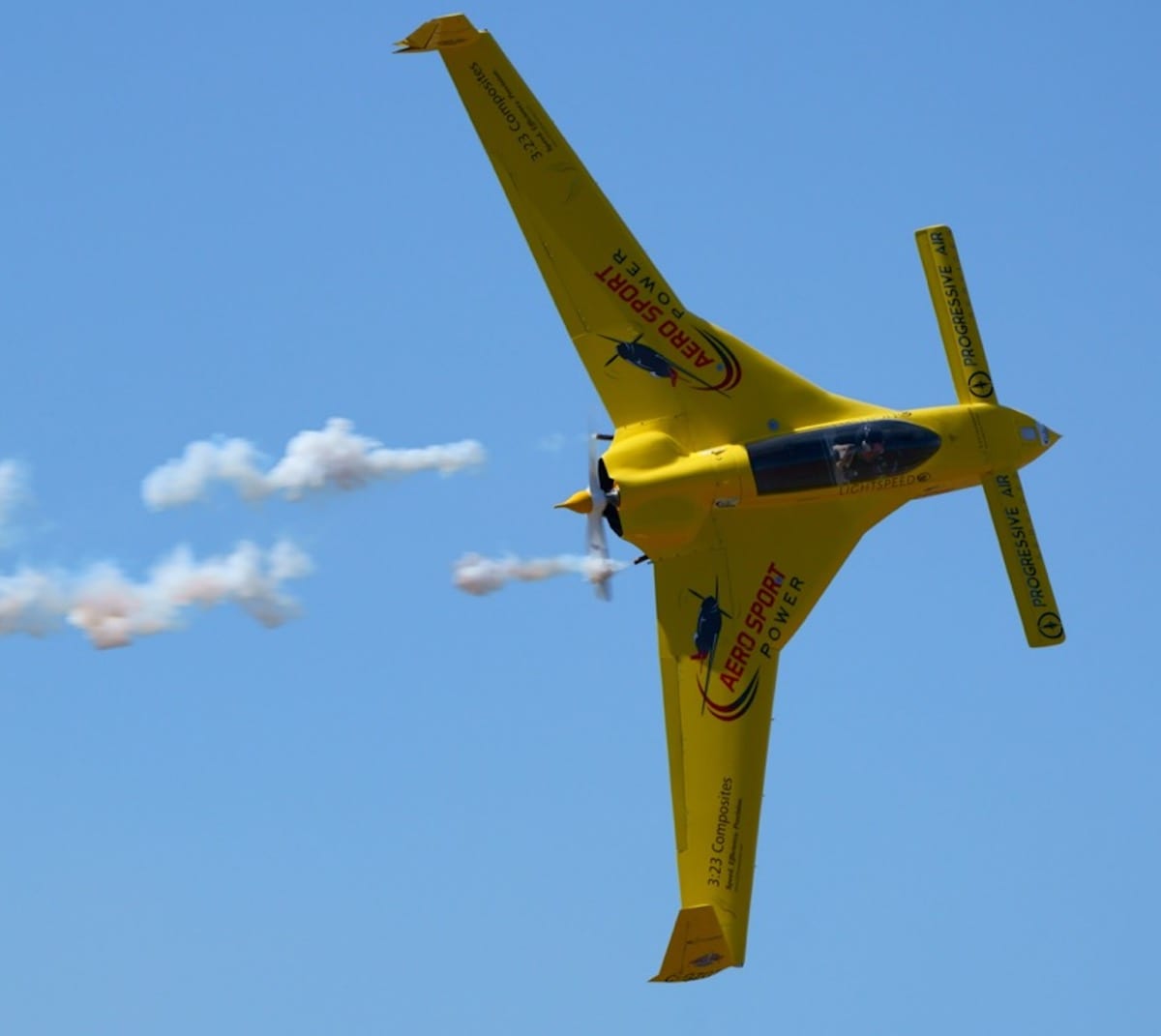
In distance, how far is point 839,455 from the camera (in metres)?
49.1

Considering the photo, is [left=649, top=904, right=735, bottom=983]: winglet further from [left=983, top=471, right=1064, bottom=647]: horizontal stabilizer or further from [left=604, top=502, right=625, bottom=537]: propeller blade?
[left=983, top=471, right=1064, bottom=647]: horizontal stabilizer

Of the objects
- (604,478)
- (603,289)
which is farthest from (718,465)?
(603,289)

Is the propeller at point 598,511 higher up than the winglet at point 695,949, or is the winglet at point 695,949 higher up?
the propeller at point 598,511

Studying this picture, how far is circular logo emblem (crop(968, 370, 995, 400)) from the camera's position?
50500 millimetres

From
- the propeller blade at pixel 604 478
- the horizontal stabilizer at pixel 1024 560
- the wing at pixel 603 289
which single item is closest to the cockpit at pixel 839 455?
the wing at pixel 603 289

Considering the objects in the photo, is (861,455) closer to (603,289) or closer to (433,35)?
(603,289)

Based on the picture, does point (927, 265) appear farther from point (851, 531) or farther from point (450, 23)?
point (450, 23)

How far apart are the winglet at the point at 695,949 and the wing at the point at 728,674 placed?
0.7 inches

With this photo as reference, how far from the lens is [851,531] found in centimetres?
5000

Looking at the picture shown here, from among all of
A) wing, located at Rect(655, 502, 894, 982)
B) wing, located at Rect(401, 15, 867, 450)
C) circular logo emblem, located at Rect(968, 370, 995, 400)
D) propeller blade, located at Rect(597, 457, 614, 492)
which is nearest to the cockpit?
wing, located at Rect(401, 15, 867, 450)

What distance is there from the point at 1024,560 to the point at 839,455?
3989 millimetres

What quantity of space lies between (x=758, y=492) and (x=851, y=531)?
2.32 metres

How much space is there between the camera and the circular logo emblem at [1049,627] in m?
50.0

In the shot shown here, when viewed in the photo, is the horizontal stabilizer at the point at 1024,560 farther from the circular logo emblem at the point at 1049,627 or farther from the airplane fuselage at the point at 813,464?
the airplane fuselage at the point at 813,464
